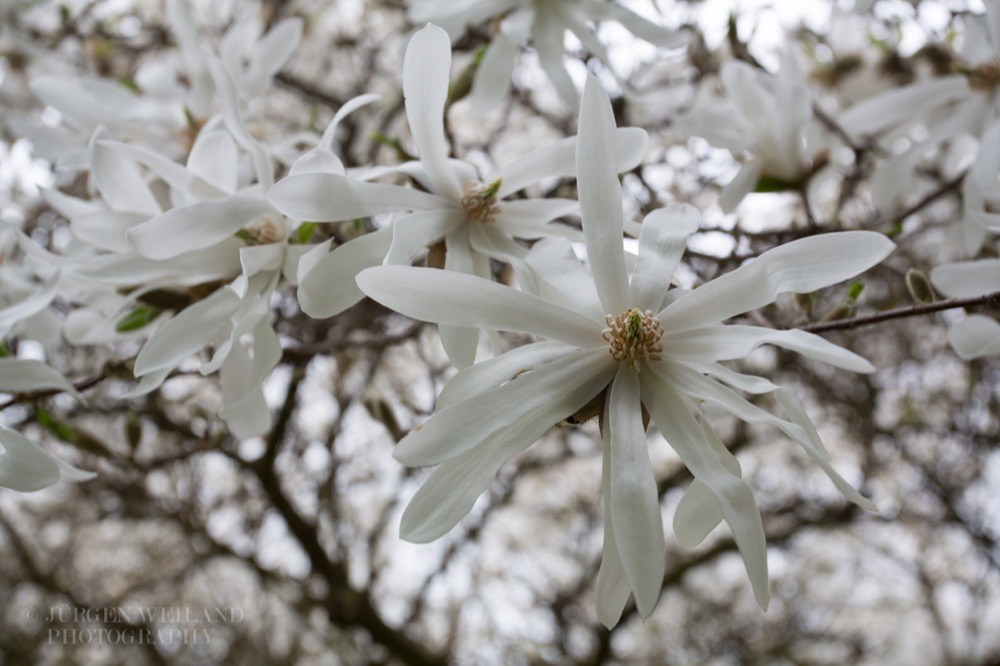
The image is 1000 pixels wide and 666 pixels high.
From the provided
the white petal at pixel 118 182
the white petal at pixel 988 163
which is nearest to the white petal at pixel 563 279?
the white petal at pixel 118 182

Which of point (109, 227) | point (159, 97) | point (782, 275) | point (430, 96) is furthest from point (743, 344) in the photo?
point (159, 97)

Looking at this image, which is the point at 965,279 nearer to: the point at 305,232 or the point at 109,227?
the point at 305,232

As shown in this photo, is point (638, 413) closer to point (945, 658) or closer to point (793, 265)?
point (793, 265)

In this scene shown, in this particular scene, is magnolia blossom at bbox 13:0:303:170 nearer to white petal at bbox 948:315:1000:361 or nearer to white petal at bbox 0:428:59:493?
white petal at bbox 0:428:59:493

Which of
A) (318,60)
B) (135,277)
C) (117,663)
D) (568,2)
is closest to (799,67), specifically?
(568,2)

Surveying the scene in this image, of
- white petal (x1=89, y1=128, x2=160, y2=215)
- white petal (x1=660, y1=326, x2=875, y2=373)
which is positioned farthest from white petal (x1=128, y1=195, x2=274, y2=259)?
white petal (x1=660, y1=326, x2=875, y2=373)
